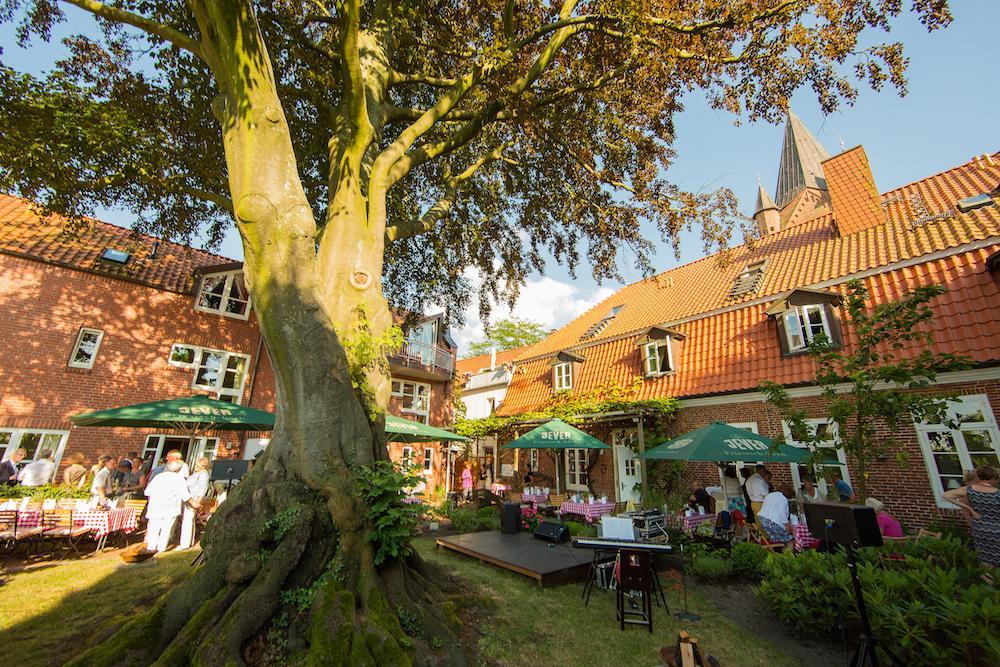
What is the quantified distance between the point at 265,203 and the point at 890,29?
9107mm

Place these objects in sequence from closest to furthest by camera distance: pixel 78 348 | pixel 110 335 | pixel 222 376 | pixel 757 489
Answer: pixel 757 489 < pixel 78 348 < pixel 110 335 < pixel 222 376

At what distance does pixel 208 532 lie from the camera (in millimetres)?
4066

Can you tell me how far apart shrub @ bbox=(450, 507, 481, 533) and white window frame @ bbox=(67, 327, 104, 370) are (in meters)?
11.7

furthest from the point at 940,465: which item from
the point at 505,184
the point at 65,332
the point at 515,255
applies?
the point at 65,332

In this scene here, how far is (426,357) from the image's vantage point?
1992 centimetres

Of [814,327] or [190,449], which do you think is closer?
[814,327]

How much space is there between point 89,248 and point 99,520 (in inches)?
412

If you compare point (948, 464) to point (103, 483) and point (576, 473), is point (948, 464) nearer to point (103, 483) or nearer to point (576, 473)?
point (576, 473)

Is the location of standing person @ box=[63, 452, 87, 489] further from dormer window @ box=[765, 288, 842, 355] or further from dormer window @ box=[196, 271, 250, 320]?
dormer window @ box=[765, 288, 842, 355]

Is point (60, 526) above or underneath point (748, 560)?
above

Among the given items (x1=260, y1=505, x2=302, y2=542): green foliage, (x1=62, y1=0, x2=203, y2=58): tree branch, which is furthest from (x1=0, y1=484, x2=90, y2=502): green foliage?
(x1=62, y1=0, x2=203, y2=58): tree branch

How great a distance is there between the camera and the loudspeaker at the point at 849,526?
12.6 ft

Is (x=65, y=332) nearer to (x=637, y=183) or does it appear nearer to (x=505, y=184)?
(x=505, y=184)

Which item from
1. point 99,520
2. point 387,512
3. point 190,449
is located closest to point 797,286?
point 387,512
